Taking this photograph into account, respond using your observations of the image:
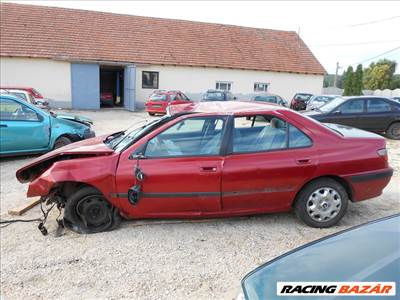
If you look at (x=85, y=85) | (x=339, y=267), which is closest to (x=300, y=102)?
(x=85, y=85)

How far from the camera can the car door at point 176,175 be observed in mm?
3887

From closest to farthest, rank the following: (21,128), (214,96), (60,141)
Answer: (21,128) < (60,141) < (214,96)

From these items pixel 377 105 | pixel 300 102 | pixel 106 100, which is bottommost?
pixel 106 100

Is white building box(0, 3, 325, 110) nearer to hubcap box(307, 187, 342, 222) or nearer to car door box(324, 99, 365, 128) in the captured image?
car door box(324, 99, 365, 128)

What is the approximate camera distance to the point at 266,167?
392cm

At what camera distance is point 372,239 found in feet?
6.72

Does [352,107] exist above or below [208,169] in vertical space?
above

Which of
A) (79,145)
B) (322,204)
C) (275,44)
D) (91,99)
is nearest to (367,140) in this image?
(322,204)

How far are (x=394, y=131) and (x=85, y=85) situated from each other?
16.6 metres

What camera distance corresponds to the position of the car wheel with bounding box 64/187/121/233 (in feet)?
13.5

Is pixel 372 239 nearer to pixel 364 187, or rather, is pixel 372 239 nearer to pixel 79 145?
pixel 364 187

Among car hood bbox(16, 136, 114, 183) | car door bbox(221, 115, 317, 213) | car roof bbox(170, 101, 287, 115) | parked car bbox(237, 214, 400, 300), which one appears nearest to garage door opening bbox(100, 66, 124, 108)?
Answer: car hood bbox(16, 136, 114, 183)

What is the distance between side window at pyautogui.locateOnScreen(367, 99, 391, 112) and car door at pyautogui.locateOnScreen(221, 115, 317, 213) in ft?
26.0

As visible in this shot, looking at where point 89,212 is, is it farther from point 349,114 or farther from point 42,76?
point 42,76
